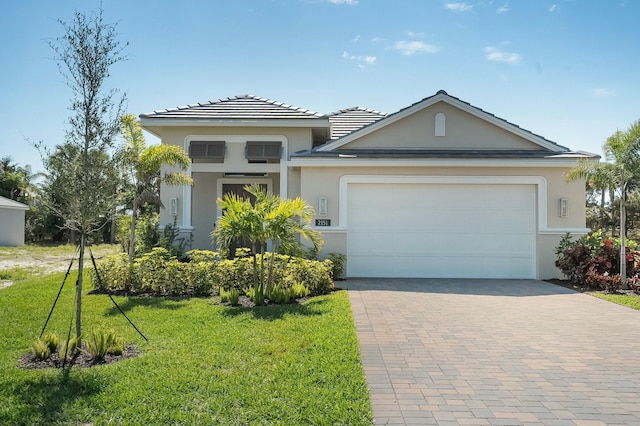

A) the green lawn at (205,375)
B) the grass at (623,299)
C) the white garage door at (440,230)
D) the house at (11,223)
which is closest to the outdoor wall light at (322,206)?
the white garage door at (440,230)

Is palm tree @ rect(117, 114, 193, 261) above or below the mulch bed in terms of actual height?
above

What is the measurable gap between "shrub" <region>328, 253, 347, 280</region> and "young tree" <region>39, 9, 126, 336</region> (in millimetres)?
6706

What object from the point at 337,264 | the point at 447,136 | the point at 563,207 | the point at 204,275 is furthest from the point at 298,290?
the point at 563,207

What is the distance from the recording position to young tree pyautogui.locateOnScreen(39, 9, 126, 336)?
558 cm

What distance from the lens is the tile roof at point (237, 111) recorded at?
43.8 ft

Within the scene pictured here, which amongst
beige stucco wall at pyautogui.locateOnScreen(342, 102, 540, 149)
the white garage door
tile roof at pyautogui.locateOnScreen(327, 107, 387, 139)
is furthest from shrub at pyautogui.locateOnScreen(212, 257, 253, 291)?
tile roof at pyautogui.locateOnScreen(327, 107, 387, 139)

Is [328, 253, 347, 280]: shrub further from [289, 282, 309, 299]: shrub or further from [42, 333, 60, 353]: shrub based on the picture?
[42, 333, 60, 353]: shrub

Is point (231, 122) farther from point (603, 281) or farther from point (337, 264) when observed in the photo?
point (603, 281)

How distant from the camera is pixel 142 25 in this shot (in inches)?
365

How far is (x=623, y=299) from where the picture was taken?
9.34 meters

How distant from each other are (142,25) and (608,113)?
1398 cm

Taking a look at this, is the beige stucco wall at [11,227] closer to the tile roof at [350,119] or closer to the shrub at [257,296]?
the tile roof at [350,119]

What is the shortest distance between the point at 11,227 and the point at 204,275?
2299 centimetres

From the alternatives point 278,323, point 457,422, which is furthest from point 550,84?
point 457,422
